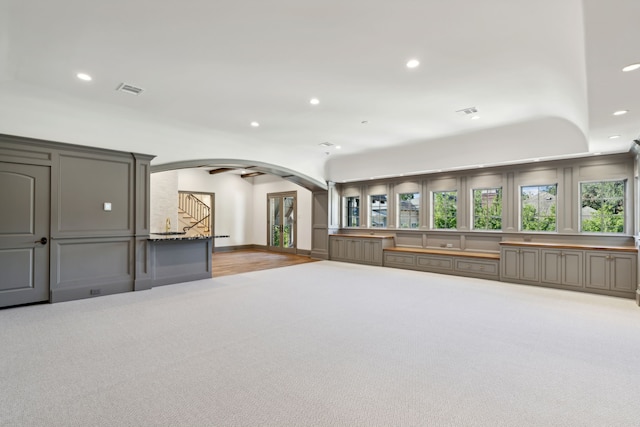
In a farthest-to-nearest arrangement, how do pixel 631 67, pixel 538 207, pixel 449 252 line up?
pixel 449 252 → pixel 538 207 → pixel 631 67

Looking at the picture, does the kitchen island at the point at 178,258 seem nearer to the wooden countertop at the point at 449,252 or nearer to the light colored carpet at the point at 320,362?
the light colored carpet at the point at 320,362

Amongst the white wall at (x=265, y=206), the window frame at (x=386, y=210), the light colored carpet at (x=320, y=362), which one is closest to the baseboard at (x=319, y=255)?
the white wall at (x=265, y=206)

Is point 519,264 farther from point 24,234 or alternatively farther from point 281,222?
point 24,234

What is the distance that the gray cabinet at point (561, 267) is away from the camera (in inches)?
215

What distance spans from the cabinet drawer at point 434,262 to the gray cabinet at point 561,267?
1.75 metres

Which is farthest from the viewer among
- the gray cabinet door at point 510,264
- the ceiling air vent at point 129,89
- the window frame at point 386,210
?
the window frame at point 386,210

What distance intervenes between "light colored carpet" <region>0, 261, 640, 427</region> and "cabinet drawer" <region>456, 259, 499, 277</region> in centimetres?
149

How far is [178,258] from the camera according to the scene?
5.95 meters

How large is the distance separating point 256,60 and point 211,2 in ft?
3.10

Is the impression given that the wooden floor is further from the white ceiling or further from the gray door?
the gray door

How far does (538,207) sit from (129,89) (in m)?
7.67

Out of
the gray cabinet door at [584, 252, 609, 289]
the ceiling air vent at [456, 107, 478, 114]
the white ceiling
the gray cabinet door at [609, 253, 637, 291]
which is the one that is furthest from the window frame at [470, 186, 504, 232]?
the ceiling air vent at [456, 107, 478, 114]

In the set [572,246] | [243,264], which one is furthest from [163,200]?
[572,246]

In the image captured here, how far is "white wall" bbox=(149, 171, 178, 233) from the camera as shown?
798 cm
